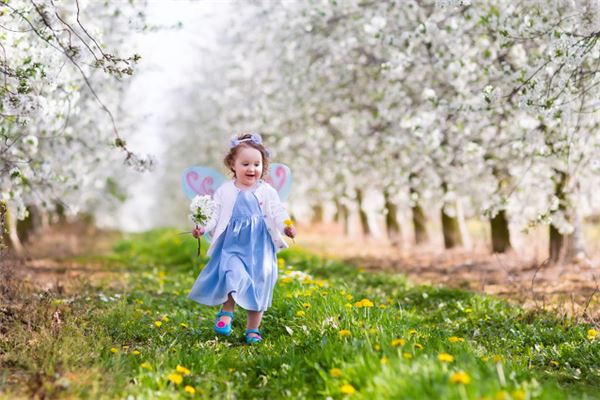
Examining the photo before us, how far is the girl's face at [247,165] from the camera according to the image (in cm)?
Result: 594

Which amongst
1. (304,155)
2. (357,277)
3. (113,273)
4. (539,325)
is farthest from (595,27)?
(304,155)

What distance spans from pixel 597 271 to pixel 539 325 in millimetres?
3815

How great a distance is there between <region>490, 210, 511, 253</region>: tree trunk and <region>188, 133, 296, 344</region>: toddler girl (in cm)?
764

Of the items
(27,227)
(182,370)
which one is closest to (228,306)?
(182,370)

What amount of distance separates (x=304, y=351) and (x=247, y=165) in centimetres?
191

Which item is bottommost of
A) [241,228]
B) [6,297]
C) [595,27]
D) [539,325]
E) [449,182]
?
[539,325]

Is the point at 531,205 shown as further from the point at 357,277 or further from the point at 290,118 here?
the point at 290,118

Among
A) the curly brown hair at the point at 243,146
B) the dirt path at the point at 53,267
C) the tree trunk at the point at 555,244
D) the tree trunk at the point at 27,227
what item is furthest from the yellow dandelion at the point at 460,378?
the tree trunk at the point at 27,227

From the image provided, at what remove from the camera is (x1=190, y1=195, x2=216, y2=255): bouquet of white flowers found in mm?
5734

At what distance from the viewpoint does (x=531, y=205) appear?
455 inches

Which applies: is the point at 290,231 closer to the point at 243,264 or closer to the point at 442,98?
the point at 243,264

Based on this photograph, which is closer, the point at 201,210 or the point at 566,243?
the point at 201,210

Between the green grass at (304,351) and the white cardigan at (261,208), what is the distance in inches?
28.5

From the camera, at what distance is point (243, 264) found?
5.81 m
